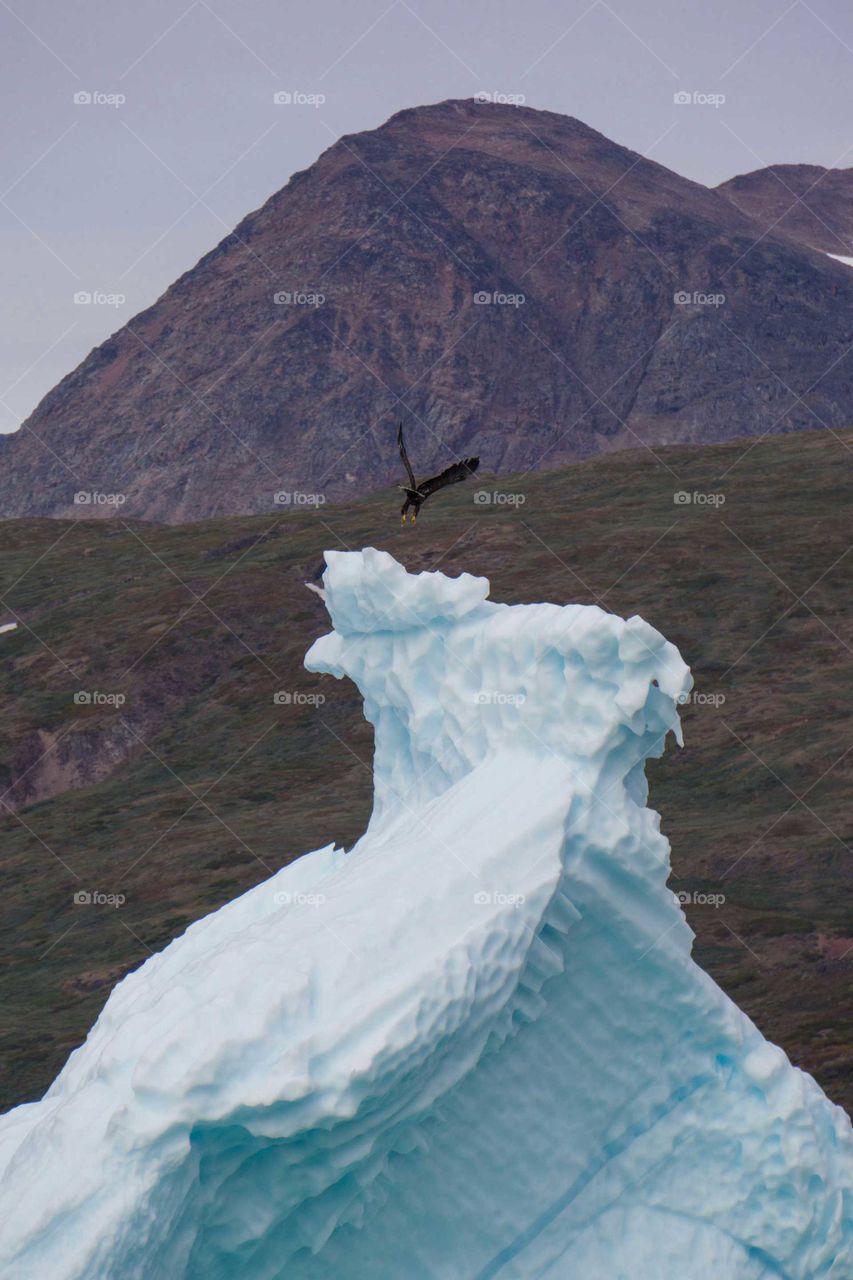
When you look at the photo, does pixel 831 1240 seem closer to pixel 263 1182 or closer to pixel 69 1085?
pixel 263 1182

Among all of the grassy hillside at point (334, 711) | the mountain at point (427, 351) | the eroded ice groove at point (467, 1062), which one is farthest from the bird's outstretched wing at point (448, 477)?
the mountain at point (427, 351)

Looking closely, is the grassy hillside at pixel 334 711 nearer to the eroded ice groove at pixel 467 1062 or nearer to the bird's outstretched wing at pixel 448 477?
the bird's outstretched wing at pixel 448 477

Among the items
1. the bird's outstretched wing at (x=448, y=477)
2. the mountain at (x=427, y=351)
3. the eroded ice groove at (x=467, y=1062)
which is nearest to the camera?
the eroded ice groove at (x=467, y=1062)

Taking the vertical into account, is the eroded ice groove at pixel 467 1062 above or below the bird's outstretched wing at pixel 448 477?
below

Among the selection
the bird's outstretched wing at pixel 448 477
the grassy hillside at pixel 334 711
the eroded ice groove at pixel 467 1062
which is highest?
the bird's outstretched wing at pixel 448 477

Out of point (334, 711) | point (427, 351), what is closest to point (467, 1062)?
point (334, 711)

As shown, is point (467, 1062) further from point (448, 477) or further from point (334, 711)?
point (334, 711)

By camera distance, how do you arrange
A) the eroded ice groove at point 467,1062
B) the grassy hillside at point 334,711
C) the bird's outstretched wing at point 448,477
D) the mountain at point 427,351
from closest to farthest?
the eroded ice groove at point 467,1062 → the bird's outstretched wing at point 448,477 → the grassy hillside at point 334,711 → the mountain at point 427,351

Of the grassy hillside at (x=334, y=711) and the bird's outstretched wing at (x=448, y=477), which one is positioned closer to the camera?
the bird's outstretched wing at (x=448, y=477)
